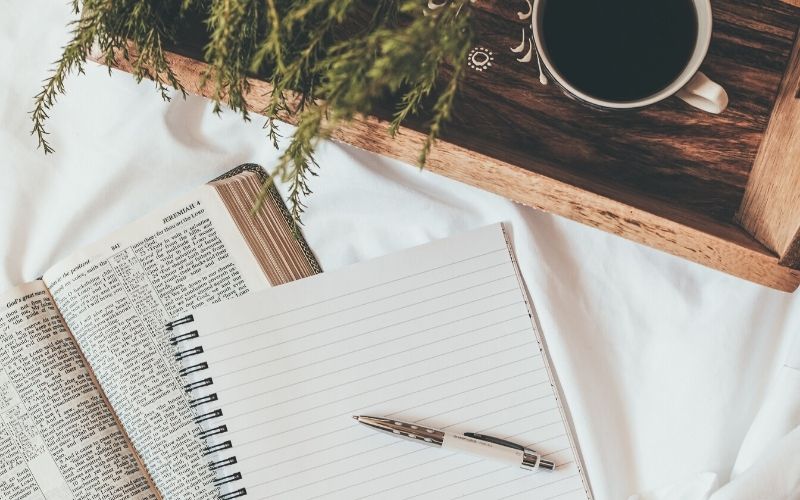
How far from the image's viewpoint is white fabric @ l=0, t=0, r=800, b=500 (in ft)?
2.33

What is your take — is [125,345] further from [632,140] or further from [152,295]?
[632,140]

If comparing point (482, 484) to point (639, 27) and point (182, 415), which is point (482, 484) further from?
point (639, 27)

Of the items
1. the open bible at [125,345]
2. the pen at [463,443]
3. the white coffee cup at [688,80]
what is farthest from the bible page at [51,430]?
the white coffee cup at [688,80]

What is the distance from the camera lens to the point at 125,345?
2.38 ft

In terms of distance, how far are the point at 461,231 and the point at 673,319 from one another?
0.22m

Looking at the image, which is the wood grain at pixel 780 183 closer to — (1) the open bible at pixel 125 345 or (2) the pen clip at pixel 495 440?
(2) the pen clip at pixel 495 440

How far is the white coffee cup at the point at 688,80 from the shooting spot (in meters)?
0.54

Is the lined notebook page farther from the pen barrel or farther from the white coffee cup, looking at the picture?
the white coffee cup

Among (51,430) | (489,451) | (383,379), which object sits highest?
(51,430)

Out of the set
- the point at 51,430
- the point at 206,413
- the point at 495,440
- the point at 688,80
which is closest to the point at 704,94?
the point at 688,80

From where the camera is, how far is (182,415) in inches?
28.3

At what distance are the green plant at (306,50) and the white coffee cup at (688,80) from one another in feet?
0.20

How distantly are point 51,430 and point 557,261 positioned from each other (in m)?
0.52

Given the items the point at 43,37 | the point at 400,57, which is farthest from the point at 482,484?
the point at 43,37
